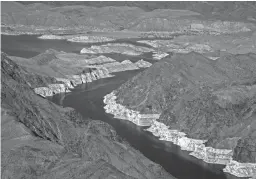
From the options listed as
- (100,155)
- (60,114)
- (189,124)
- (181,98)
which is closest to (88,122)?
(60,114)

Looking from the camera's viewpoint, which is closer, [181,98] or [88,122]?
[88,122]

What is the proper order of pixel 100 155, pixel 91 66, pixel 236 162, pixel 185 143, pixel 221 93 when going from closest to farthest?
1. pixel 100 155
2. pixel 236 162
3. pixel 185 143
4. pixel 221 93
5. pixel 91 66

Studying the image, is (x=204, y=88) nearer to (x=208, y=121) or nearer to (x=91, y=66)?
(x=208, y=121)

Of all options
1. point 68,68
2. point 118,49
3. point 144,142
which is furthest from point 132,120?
point 118,49

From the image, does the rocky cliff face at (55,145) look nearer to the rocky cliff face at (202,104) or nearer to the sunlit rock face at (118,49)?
the rocky cliff face at (202,104)

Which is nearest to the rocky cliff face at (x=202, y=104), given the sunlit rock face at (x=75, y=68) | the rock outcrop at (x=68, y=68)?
the sunlit rock face at (x=75, y=68)

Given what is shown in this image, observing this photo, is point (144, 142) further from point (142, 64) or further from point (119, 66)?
point (142, 64)
